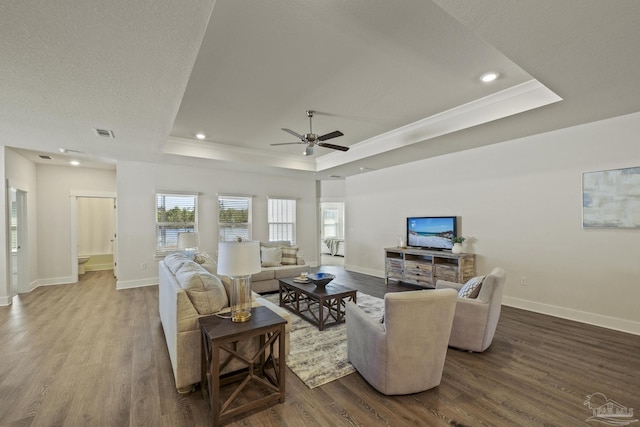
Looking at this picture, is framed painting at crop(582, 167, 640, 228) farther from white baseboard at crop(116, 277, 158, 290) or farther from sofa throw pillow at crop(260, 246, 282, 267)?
white baseboard at crop(116, 277, 158, 290)

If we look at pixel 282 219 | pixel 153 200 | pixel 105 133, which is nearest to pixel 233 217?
pixel 282 219

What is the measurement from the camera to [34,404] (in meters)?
2.14

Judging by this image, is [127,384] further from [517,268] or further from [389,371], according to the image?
[517,268]

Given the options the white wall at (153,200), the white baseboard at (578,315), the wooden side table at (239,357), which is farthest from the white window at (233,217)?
the white baseboard at (578,315)

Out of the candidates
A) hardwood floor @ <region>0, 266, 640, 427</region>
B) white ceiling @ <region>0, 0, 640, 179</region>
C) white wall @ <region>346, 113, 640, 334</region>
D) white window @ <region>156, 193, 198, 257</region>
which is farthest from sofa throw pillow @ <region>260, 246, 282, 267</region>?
white wall @ <region>346, 113, 640, 334</region>

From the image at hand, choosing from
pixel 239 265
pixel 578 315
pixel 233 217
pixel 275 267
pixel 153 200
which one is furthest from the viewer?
pixel 233 217

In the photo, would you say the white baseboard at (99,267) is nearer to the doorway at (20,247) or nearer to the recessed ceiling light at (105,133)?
the doorway at (20,247)

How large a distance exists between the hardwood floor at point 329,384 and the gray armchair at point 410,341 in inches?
5.2

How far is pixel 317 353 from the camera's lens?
2.92m

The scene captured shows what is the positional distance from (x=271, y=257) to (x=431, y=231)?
3.32 m

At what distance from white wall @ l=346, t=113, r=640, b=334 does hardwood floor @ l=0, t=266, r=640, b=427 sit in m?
0.50

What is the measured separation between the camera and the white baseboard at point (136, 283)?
5.68m

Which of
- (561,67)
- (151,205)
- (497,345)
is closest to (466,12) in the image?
(561,67)

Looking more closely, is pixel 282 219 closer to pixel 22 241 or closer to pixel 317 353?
pixel 317 353
